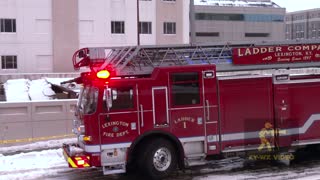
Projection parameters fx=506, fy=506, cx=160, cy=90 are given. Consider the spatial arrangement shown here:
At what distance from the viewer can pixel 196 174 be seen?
11.1 meters

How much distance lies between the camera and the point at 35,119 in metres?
15.9

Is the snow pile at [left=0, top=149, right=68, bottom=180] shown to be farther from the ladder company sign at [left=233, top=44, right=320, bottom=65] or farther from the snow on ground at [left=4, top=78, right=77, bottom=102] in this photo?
the snow on ground at [left=4, top=78, right=77, bottom=102]

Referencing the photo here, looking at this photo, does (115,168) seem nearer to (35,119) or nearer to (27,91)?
(35,119)

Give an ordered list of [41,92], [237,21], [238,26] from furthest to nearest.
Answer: [238,26]
[237,21]
[41,92]

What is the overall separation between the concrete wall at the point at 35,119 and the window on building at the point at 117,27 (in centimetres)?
4021

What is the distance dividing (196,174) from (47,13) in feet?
147

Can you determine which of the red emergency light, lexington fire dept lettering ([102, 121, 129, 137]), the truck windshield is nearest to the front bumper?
lexington fire dept lettering ([102, 121, 129, 137])

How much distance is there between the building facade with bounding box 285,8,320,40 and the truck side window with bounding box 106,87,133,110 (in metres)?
103

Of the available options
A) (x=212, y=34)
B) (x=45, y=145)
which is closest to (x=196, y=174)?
(x=45, y=145)

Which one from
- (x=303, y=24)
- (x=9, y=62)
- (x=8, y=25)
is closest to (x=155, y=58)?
(x=8, y=25)

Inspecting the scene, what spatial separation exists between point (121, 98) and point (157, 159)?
1459 mm

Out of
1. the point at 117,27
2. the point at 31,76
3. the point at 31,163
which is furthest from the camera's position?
the point at 117,27

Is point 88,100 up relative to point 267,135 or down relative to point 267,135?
up

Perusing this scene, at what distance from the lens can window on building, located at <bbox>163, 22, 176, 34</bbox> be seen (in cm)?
5959
